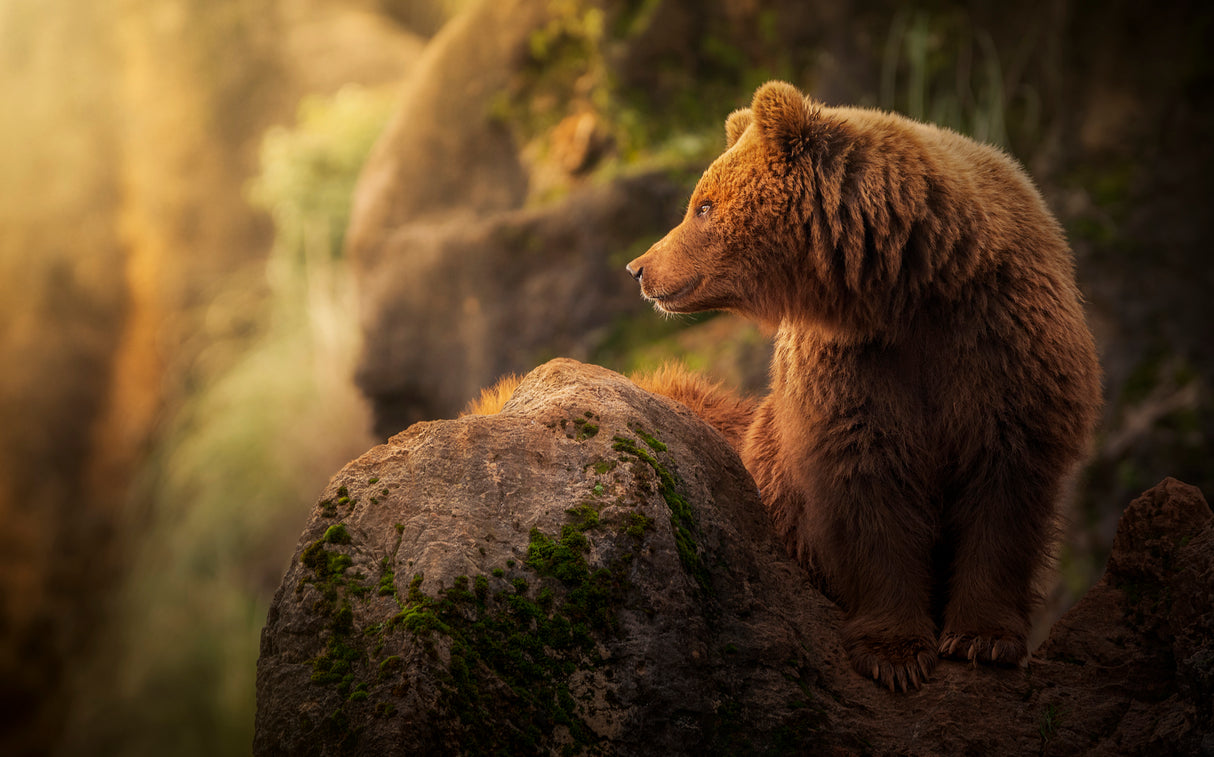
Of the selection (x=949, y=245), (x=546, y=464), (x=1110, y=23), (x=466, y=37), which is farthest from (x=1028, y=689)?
(x=466, y=37)

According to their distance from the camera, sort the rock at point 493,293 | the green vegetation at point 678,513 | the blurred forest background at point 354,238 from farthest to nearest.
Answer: the rock at point 493,293
the blurred forest background at point 354,238
the green vegetation at point 678,513

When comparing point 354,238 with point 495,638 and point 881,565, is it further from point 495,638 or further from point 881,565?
point 495,638

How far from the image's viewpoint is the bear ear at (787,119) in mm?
3123

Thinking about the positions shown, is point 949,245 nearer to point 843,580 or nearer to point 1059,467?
point 1059,467

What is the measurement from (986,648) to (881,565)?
1.29ft

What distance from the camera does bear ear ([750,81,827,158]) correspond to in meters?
3.12

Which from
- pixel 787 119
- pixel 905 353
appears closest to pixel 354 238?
pixel 787 119

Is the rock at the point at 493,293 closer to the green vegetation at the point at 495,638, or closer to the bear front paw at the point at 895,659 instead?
the bear front paw at the point at 895,659

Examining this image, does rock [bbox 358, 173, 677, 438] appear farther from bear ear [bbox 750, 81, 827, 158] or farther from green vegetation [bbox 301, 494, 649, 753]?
green vegetation [bbox 301, 494, 649, 753]

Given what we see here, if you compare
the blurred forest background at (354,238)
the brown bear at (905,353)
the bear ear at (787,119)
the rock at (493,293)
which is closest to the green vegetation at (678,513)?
the brown bear at (905,353)

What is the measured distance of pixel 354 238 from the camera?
911 cm

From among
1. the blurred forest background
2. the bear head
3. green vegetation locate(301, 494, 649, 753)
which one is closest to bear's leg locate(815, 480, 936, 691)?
the bear head

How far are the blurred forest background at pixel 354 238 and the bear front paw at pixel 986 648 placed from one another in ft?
8.83

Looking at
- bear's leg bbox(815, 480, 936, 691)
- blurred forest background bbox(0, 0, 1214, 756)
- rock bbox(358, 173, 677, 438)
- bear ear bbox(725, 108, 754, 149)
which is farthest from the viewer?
rock bbox(358, 173, 677, 438)
